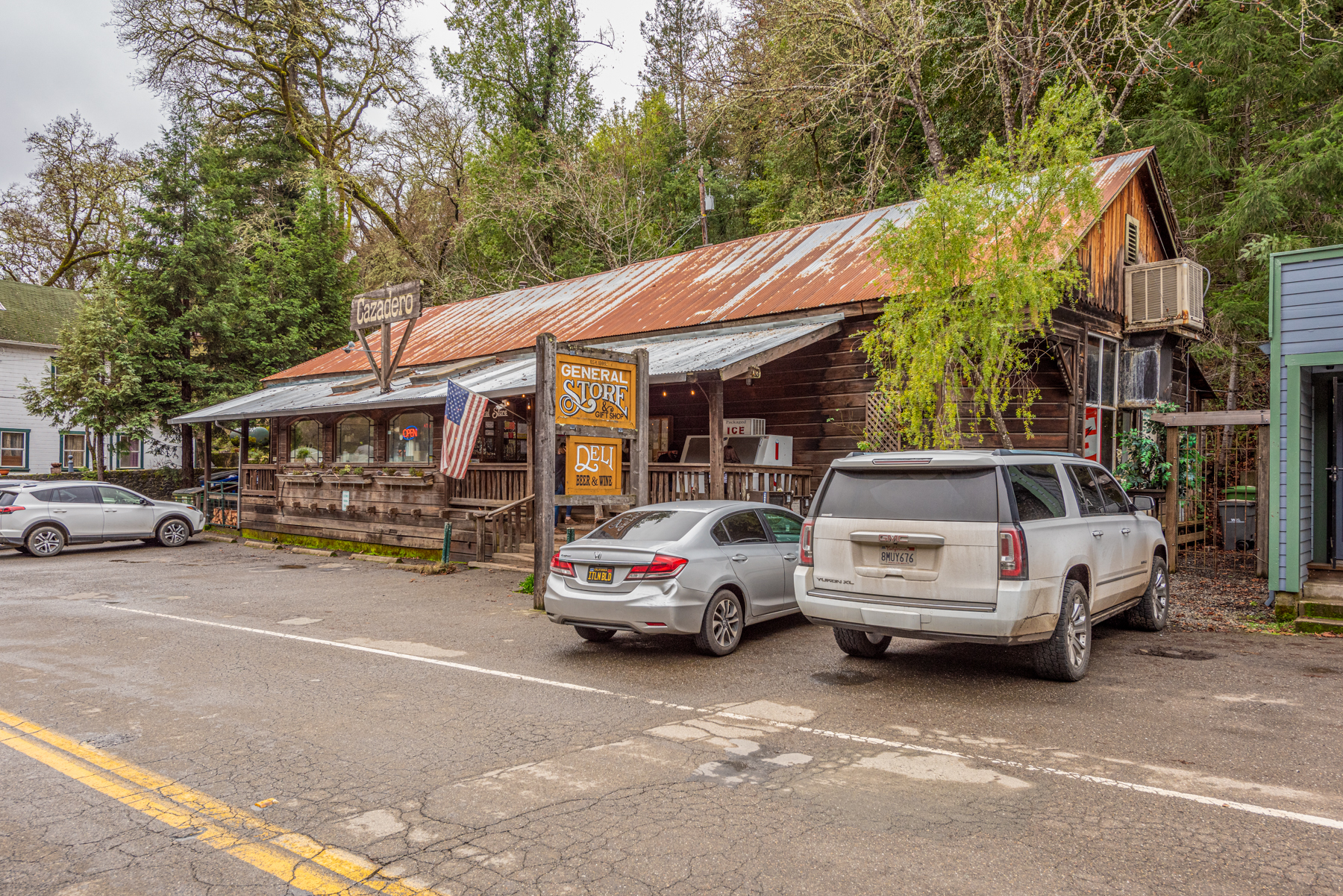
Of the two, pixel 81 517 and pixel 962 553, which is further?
pixel 81 517

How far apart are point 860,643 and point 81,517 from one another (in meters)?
18.5

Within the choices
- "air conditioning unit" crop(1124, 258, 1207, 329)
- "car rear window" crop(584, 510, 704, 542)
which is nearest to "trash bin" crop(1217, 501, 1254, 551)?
"air conditioning unit" crop(1124, 258, 1207, 329)

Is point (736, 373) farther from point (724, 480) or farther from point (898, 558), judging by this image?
point (898, 558)

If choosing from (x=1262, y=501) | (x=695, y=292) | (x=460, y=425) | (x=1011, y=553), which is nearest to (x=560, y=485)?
(x=460, y=425)

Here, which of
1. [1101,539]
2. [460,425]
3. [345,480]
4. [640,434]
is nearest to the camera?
[1101,539]

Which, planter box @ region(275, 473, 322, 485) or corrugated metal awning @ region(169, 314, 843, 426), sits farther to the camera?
planter box @ region(275, 473, 322, 485)

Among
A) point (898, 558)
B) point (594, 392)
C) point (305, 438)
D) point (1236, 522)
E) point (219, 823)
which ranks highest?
point (594, 392)

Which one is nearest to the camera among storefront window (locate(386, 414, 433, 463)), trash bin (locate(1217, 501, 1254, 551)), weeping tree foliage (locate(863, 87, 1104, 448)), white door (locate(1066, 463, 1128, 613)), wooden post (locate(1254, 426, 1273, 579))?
white door (locate(1066, 463, 1128, 613))

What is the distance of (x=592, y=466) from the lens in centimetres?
1124

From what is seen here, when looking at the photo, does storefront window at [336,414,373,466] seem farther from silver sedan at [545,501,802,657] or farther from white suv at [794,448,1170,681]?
white suv at [794,448,1170,681]

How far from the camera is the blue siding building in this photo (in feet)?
30.8

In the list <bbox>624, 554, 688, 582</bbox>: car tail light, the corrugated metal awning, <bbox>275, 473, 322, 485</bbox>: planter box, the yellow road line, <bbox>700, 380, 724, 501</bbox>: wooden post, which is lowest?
the yellow road line

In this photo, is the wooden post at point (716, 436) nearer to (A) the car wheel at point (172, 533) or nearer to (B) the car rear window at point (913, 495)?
(B) the car rear window at point (913, 495)

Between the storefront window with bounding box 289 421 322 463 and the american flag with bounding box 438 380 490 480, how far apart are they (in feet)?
34.3
